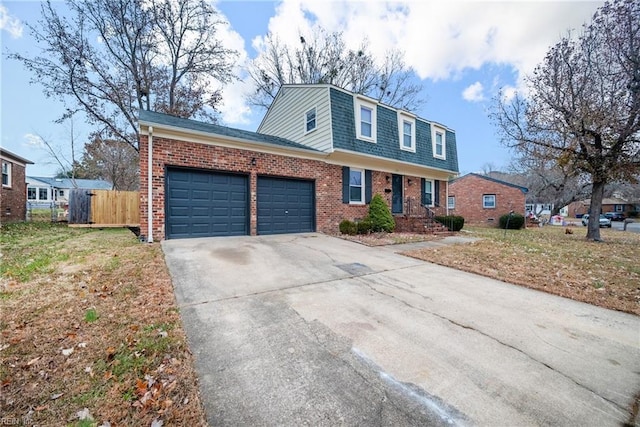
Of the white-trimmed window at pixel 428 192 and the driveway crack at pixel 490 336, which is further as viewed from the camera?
the white-trimmed window at pixel 428 192

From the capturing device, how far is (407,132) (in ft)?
44.0

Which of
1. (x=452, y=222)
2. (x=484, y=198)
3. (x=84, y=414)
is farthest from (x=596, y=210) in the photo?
(x=84, y=414)

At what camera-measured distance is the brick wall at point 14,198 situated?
13.1 meters

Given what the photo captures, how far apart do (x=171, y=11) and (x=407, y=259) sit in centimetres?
1923

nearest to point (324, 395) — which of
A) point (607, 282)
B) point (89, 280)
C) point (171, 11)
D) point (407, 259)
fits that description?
point (89, 280)

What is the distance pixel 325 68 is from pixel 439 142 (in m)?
11.4

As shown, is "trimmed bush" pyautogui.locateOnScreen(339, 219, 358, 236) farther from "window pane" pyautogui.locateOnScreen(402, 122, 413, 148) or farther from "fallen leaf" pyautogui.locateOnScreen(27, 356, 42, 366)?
"fallen leaf" pyautogui.locateOnScreen(27, 356, 42, 366)

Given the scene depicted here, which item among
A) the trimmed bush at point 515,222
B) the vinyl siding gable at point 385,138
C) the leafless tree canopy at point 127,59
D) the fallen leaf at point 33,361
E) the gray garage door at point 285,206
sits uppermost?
the leafless tree canopy at point 127,59

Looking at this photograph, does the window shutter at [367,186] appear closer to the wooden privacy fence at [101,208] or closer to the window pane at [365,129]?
the window pane at [365,129]

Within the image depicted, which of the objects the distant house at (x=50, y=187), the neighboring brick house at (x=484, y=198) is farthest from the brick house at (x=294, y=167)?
the distant house at (x=50, y=187)

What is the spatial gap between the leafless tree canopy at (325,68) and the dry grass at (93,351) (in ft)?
65.8

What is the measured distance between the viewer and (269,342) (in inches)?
107

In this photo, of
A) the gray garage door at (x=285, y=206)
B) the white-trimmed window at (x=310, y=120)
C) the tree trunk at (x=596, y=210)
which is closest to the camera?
the gray garage door at (x=285, y=206)

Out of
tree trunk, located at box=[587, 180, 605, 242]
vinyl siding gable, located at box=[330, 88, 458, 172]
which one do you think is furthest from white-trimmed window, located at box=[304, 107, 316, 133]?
tree trunk, located at box=[587, 180, 605, 242]
